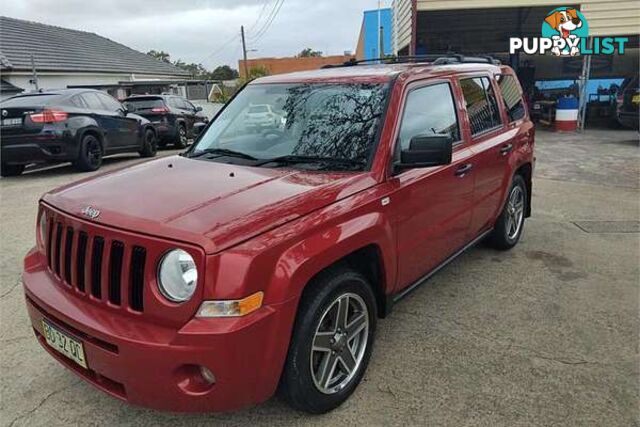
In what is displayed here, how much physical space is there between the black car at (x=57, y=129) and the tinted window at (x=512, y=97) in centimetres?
761

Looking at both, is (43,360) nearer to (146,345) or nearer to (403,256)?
(146,345)

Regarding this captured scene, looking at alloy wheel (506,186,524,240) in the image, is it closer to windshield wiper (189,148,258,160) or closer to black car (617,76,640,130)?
windshield wiper (189,148,258,160)

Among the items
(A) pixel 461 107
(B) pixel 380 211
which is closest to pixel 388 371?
(B) pixel 380 211

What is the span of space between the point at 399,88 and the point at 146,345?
7.28 feet

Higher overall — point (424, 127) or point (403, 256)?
A: point (424, 127)

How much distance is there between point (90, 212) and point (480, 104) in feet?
10.8

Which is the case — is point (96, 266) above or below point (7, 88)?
below

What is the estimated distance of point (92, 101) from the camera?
1034cm

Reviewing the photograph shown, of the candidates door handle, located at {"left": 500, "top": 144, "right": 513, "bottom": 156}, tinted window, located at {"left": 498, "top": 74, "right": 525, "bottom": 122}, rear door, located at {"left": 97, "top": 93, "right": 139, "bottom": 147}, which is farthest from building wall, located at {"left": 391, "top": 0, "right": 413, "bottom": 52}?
door handle, located at {"left": 500, "top": 144, "right": 513, "bottom": 156}

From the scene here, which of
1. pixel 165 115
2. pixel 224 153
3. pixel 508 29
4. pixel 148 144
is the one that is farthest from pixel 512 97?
pixel 508 29

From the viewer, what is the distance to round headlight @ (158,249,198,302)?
2.18m

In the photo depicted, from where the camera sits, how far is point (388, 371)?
123 inches

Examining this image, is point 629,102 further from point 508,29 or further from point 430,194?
point 430,194

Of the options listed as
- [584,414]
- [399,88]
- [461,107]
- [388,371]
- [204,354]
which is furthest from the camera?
[461,107]
